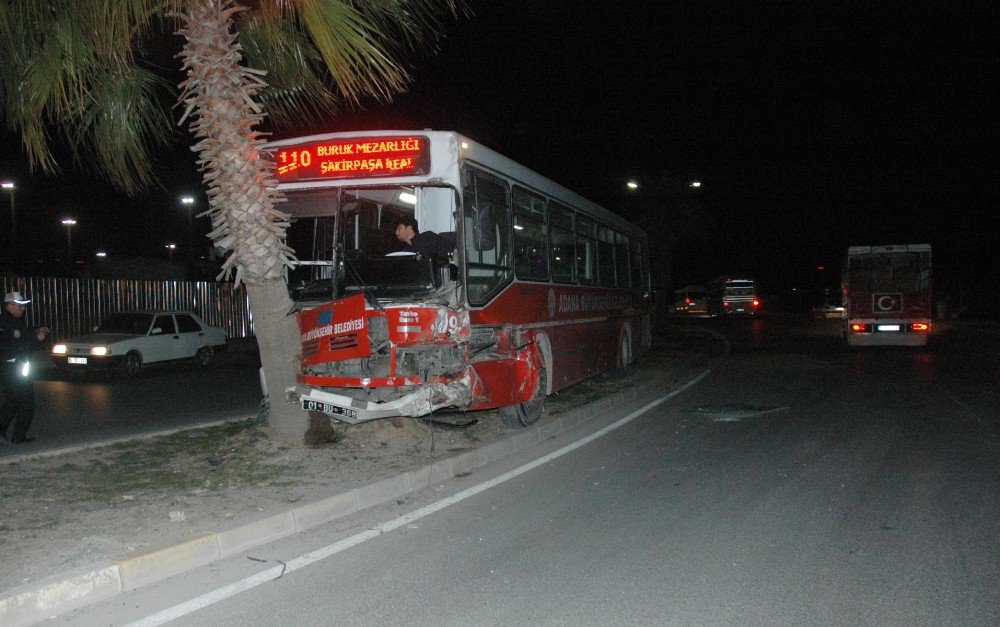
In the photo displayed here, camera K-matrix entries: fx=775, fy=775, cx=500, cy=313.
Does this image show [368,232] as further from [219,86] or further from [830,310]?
[830,310]

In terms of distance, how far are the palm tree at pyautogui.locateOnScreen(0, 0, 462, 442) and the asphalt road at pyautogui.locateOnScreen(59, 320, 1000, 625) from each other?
3.03m

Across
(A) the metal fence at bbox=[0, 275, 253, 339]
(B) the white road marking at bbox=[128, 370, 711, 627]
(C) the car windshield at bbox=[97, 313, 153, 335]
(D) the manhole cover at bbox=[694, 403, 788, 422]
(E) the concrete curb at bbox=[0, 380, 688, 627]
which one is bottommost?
(D) the manhole cover at bbox=[694, 403, 788, 422]

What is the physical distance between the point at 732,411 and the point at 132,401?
10416mm

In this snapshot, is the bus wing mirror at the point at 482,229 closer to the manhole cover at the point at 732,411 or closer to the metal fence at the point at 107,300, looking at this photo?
the manhole cover at the point at 732,411

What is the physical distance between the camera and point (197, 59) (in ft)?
25.4

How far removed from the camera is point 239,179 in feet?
26.0

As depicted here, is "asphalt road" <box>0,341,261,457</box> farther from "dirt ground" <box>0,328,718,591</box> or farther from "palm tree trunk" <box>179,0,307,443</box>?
"palm tree trunk" <box>179,0,307,443</box>

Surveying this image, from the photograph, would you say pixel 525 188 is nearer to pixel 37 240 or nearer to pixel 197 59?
pixel 197 59

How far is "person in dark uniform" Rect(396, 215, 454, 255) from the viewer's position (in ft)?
27.0

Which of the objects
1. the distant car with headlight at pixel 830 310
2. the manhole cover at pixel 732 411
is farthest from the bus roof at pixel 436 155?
the distant car with headlight at pixel 830 310

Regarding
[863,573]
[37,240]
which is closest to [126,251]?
[37,240]

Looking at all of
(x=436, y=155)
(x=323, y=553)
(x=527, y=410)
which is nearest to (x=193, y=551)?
(x=323, y=553)

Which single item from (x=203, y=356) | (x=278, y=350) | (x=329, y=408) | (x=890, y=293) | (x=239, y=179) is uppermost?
(x=239, y=179)

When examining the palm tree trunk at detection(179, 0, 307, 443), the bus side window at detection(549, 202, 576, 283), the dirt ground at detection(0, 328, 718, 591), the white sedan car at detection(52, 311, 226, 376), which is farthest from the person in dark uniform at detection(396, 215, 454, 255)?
the white sedan car at detection(52, 311, 226, 376)
